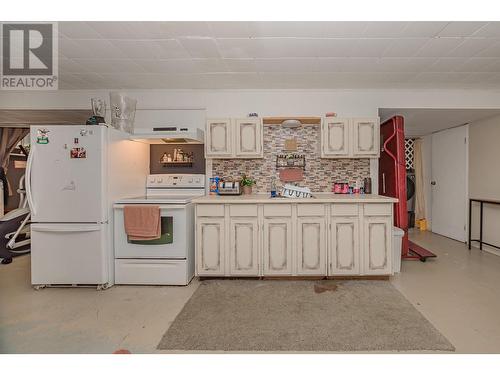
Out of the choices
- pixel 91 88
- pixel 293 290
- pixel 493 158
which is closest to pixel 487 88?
pixel 493 158

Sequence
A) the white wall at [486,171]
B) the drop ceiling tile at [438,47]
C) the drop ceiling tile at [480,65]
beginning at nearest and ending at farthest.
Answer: the drop ceiling tile at [438,47], the drop ceiling tile at [480,65], the white wall at [486,171]

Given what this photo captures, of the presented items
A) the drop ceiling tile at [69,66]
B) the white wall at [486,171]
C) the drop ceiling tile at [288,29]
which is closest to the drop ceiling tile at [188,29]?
the drop ceiling tile at [288,29]

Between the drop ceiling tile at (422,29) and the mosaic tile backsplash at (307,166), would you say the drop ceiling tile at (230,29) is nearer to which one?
the drop ceiling tile at (422,29)

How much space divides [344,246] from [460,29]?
2.24 meters

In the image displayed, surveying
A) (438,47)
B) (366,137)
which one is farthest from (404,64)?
(366,137)

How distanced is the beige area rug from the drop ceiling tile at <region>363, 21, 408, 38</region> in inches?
93.2

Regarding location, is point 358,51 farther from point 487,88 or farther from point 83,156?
point 83,156

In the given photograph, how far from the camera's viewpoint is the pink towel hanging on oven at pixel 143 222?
3131 mm

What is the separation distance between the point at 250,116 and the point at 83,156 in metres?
2.02

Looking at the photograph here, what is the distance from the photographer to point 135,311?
8.52ft

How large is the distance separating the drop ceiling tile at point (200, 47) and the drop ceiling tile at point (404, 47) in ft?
5.47

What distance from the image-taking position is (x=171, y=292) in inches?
119

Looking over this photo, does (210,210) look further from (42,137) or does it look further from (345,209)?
(42,137)

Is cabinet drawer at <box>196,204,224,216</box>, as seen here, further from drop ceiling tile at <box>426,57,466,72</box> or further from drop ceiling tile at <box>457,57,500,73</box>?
drop ceiling tile at <box>457,57,500,73</box>
